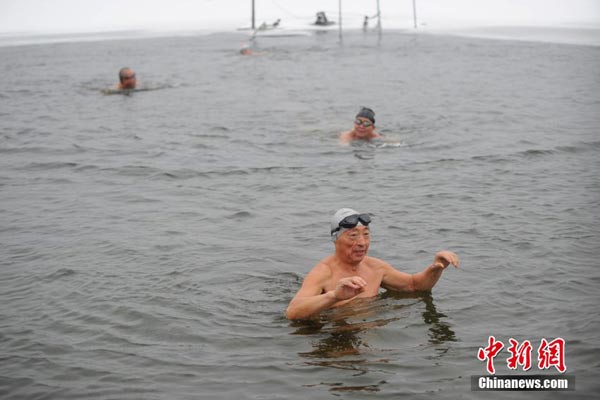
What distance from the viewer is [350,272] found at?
731 cm

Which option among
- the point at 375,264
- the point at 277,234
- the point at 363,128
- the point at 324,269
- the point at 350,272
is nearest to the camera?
the point at 324,269

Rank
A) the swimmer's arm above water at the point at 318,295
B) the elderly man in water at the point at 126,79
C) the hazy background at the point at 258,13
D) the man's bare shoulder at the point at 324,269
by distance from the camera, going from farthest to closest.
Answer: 1. the hazy background at the point at 258,13
2. the elderly man in water at the point at 126,79
3. the man's bare shoulder at the point at 324,269
4. the swimmer's arm above water at the point at 318,295

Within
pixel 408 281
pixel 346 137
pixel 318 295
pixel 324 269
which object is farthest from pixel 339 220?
pixel 346 137

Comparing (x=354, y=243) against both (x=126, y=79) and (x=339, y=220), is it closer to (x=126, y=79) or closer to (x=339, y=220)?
(x=339, y=220)

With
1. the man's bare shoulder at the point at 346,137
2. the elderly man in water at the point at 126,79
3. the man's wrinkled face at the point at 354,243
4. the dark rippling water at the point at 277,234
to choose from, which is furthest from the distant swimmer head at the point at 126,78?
the man's wrinkled face at the point at 354,243

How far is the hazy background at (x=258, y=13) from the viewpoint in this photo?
49.9 meters

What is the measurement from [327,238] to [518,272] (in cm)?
257

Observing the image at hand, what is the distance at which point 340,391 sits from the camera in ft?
19.3

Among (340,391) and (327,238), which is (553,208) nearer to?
(327,238)

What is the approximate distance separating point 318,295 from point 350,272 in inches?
24.6

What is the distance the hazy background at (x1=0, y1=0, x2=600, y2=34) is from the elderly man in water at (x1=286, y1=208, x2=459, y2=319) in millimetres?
41042

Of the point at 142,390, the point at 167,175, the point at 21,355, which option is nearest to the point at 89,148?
the point at 167,175

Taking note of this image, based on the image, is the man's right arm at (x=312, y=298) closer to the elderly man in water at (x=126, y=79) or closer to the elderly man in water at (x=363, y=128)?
the elderly man in water at (x=363, y=128)

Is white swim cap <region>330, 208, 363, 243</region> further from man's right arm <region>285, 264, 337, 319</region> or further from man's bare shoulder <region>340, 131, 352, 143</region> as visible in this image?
man's bare shoulder <region>340, 131, 352, 143</region>
